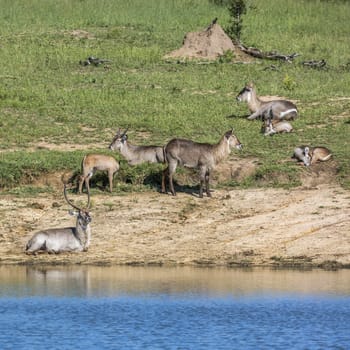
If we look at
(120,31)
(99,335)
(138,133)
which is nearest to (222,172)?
(138,133)

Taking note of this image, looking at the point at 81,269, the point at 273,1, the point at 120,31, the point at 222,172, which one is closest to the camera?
the point at 81,269

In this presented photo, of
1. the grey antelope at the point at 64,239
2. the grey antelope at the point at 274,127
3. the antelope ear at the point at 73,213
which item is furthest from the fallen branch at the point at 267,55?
the grey antelope at the point at 64,239

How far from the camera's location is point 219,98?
22.2m

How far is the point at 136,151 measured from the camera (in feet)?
56.4

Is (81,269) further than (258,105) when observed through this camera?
No

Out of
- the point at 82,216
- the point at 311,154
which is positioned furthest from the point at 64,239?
the point at 311,154

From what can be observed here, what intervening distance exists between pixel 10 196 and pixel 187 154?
240 cm

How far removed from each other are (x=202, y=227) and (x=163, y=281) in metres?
2.04

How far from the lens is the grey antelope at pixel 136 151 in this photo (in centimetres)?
1712

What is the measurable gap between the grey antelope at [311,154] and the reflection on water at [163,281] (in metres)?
3.80

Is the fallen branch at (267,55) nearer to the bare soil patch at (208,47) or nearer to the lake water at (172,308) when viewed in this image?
the bare soil patch at (208,47)

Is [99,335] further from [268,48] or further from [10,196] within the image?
[268,48]

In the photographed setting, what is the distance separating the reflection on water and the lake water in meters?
0.01

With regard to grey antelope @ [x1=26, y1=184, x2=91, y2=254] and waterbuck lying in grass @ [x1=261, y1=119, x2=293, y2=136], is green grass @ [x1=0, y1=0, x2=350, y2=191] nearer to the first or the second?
waterbuck lying in grass @ [x1=261, y1=119, x2=293, y2=136]
